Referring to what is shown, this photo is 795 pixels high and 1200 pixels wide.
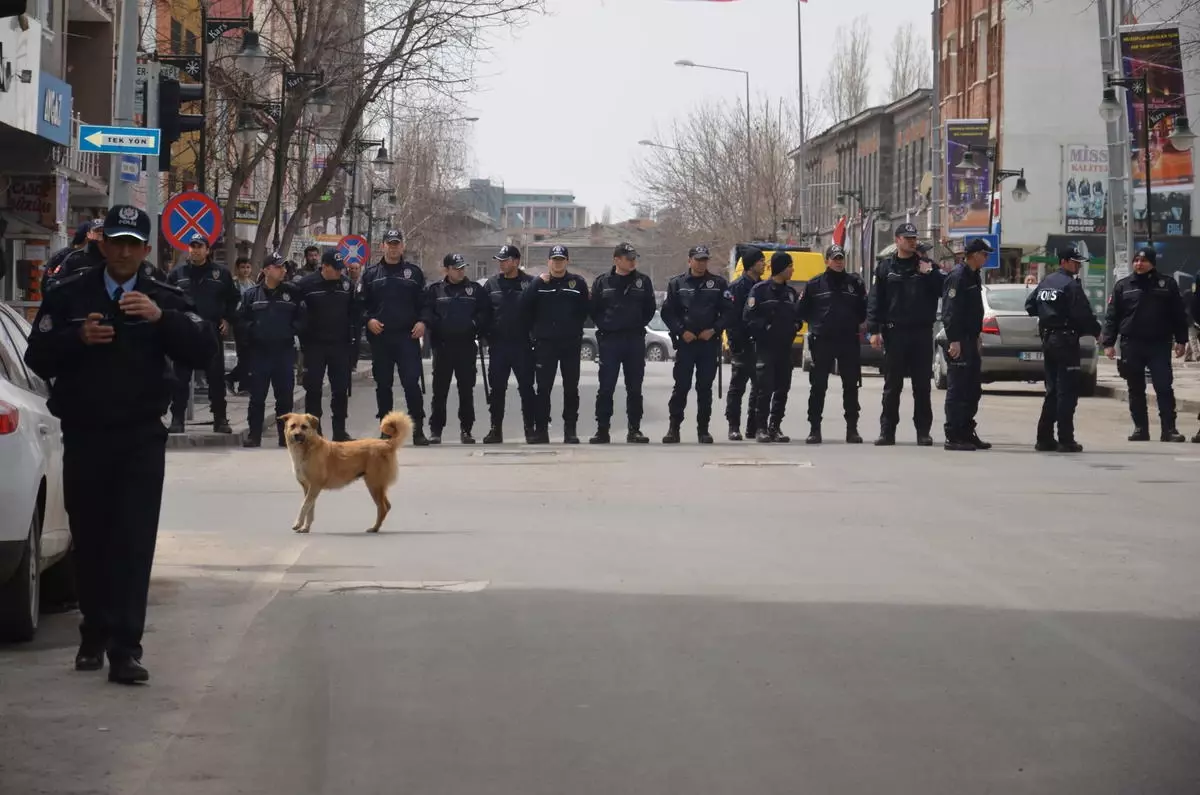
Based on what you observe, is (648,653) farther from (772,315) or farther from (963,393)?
(772,315)

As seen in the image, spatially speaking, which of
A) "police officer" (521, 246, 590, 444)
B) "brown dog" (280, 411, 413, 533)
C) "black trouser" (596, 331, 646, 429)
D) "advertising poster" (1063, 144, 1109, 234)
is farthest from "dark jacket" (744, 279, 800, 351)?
"advertising poster" (1063, 144, 1109, 234)

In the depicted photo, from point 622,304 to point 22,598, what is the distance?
A: 12.6 meters

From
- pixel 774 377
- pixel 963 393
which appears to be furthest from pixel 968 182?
pixel 963 393

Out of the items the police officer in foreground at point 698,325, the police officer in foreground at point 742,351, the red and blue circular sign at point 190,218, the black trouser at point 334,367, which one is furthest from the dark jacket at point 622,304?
the red and blue circular sign at point 190,218

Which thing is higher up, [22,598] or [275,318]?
[275,318]

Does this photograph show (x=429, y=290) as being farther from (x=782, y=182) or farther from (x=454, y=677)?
(x=782, y=182)

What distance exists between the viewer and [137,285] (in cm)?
789

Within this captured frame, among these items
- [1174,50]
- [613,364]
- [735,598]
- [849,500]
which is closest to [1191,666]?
[735,598]

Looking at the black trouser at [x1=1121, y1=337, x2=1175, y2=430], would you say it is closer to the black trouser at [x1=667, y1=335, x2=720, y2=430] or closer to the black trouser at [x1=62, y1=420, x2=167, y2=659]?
the black trouser at [x1=667, y1=335, x2=720, y2=430]

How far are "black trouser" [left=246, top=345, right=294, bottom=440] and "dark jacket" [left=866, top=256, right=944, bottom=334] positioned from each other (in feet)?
18.7

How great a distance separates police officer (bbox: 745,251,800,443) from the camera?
2097 centimetres

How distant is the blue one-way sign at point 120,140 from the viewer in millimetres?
20609

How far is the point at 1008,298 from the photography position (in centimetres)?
3025

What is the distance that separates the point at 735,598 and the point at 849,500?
519 cm
